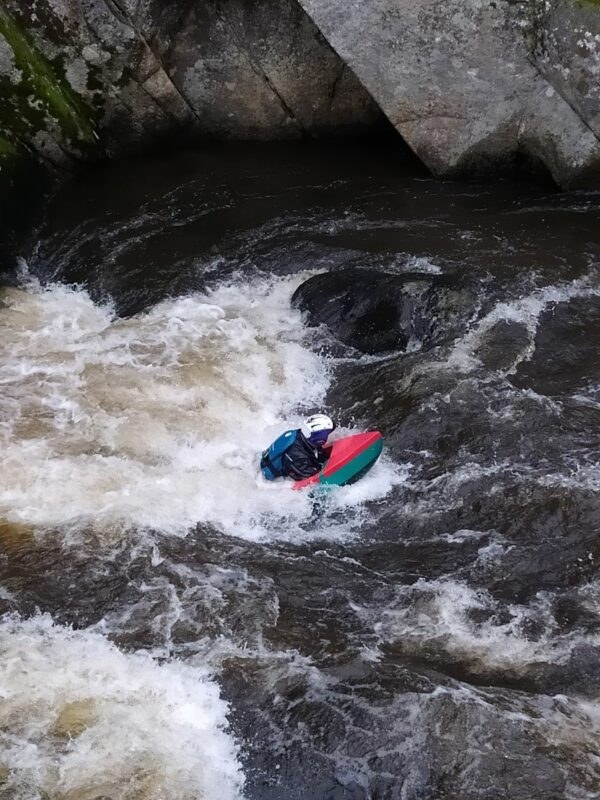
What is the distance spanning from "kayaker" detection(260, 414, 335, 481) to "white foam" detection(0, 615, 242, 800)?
7.10 ft

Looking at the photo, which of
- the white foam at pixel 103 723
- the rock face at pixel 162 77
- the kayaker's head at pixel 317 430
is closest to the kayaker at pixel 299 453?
the kayaker's head at pixel 317 430

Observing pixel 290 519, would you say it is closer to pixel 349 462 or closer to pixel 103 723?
pixel 349 462

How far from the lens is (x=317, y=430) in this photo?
6820mm

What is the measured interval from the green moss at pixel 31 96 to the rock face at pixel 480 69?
12.9 feet

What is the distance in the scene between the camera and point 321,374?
322 inches

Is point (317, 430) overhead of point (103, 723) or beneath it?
beneath

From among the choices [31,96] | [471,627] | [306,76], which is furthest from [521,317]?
[31,96]

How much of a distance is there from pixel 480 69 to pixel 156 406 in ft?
22.2

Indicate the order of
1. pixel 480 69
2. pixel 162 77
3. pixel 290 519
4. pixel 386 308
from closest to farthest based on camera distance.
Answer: pixel 290 519
pixel 386 308
pixel 480 69
pixel 162 77

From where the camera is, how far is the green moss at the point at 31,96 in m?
10.4

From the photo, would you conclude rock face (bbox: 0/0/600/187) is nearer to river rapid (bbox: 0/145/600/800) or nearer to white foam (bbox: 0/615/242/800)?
river rapid (bbox: 0/145/600/800)

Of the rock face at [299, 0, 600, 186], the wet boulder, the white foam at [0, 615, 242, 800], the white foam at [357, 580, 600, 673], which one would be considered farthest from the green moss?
the white foam at [357, 580, 600, 673]

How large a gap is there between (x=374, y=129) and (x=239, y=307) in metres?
5.38

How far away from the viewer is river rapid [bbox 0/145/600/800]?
457cm
